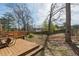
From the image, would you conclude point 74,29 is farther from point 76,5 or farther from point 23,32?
point 23,32

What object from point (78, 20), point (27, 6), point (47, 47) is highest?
point (27, 6)

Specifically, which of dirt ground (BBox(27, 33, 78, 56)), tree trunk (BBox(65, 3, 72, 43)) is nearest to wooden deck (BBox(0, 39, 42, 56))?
Answer: dirt ground (BBox(27, 33, 78, 56))

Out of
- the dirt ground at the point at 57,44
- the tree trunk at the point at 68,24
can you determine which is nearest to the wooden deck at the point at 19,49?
the dirt ground at the point at 57,44

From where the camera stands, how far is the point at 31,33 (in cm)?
226

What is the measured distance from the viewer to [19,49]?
7.27 ft

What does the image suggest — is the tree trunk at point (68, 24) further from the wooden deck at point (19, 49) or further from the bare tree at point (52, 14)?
the wooden deck at point (19, 49)

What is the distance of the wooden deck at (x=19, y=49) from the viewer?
2.19m

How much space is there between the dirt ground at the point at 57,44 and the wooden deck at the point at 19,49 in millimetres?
81

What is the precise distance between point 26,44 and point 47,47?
0.79 feet

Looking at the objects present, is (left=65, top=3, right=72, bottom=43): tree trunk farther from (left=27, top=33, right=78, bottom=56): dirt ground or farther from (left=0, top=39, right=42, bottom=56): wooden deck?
(left=0, top=39, right=42, bottom=56): wooden deck

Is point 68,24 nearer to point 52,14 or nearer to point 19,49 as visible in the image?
point 52,14

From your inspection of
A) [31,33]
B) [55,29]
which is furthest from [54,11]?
[31,33]

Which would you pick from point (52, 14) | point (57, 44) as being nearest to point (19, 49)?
point (57, 44)

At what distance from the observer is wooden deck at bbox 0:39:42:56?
2.19m
